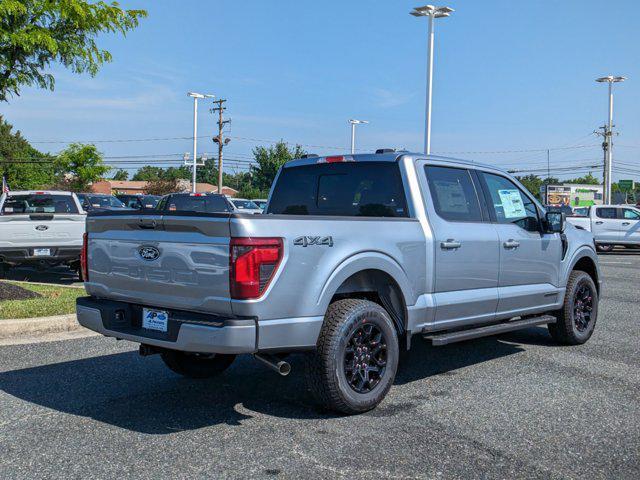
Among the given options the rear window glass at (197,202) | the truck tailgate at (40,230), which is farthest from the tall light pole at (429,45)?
the truck tailgate at (40,230)

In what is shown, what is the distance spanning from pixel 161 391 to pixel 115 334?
2.63ft

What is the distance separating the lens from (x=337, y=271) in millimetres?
4691

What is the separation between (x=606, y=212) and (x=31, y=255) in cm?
2039

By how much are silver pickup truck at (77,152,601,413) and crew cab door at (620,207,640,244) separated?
1962 centimetres

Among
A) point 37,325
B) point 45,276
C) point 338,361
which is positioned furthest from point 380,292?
point 45,276

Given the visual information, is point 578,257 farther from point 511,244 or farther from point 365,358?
point 365,358

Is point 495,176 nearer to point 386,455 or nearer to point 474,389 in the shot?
point 474,389

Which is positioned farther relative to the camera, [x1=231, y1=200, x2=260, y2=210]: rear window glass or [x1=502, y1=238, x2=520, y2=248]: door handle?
[x1=231, y1=200, x2=260, y2=210]: rear window glass

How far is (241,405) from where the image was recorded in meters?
5.12

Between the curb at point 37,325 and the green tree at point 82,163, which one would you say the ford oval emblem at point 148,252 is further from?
the green tree at point 82,163

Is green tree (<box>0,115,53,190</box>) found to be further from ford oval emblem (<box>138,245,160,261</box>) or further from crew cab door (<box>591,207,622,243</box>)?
ford oval emblem (<box>138,245,160,261</box>)

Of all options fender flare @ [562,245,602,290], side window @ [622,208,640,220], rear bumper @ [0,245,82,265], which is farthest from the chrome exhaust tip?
side window @ [622,208,640,220]

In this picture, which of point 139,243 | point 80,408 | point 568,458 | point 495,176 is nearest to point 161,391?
point 80,408

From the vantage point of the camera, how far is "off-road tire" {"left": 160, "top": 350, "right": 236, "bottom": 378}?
5.72 m
